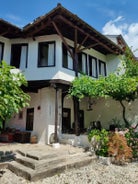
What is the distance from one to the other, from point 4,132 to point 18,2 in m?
7.23

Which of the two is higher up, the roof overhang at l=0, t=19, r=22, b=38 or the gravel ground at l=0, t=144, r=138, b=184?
the roof overhang at l=0, t=19, r=22, b=38

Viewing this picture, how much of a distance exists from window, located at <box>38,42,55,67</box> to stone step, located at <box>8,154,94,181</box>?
5.52m

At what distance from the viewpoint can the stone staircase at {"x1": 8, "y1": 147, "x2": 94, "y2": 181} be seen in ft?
17.2

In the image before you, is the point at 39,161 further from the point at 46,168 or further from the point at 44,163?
the point at 46,168

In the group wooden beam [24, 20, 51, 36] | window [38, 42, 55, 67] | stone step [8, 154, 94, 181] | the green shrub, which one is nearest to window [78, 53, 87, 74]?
window [38, 42, 55, 67]

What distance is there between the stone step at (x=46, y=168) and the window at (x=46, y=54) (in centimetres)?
552

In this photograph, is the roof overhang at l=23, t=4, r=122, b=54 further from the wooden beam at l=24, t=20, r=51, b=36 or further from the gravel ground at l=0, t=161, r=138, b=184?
the gravel ground at l=0, t=161, r=138, b=184

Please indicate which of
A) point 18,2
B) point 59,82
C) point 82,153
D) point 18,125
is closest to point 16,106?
point 82,153

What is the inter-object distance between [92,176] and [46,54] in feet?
23.7

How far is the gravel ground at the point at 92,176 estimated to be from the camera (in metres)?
5.00

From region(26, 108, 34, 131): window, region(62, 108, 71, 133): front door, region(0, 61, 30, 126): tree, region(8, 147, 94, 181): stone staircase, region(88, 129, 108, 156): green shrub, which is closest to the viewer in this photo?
region(0, 61, 30, 126): tree

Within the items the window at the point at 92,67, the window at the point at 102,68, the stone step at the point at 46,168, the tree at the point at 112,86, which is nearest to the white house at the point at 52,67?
the window at the point at 92,67

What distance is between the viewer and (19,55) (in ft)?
35.4

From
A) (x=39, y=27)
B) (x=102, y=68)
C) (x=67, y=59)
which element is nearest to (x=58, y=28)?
(x=39, y=27)
